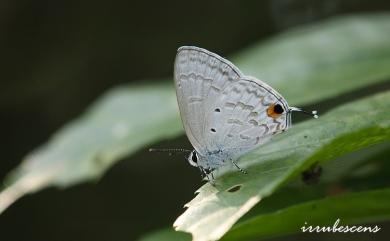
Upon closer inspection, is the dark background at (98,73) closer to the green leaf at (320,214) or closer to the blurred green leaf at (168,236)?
the blurred green leaf at (168,236)

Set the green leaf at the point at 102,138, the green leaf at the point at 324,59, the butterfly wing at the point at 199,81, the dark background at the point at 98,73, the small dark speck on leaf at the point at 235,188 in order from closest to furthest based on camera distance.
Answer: the small dark speck on leaf at the point at 235,188, the butterfly wing at the point at 199,81, the green leaf at the point at 324,59, the green leaf at the point at 102,138, the dark background at the point at 98,73

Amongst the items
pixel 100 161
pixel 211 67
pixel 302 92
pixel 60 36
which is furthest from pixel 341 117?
pixel 60 36

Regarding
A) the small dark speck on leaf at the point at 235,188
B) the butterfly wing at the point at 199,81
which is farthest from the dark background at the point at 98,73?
the small dark speck on leaf at the point at 235,188

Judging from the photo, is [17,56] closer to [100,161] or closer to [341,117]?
[100,161]

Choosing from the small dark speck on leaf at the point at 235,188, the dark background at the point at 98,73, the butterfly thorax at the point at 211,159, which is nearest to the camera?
the small dark speck on leaf at the point at 235,188

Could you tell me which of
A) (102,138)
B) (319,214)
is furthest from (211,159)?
(102,138)

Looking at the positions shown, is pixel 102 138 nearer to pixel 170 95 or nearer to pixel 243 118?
pixel 170 95
